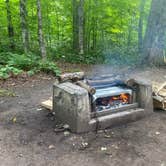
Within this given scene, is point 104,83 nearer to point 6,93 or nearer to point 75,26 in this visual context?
point 6,93

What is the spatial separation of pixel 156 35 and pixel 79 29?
3001 millimetres

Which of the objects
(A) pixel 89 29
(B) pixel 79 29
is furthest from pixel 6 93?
(A) pixel 89 29

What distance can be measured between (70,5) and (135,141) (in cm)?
831

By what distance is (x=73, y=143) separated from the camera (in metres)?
3.59

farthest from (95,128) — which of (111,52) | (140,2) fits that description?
(140,2)

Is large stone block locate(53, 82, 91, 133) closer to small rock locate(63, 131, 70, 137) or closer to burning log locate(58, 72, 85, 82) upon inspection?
small rock locate(63, 131, 70, 137)

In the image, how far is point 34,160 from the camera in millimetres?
3229

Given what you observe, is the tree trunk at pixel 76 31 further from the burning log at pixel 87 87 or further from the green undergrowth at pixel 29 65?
the burning log at pixel 87 87

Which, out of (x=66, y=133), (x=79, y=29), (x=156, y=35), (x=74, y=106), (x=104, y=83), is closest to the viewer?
(x=74, y=106)

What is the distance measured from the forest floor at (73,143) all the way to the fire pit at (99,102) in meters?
0.15

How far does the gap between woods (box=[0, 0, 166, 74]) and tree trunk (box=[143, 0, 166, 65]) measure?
124 mm

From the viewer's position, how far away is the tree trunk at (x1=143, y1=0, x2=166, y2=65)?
26.9 feet

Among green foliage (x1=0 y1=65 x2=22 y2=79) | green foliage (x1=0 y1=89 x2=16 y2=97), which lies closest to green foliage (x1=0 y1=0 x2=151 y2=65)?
green foliage (x1=0 y1=65 x2=22 y2=79)

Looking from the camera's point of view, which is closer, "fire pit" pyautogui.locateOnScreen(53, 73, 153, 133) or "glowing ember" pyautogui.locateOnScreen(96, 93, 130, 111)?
"fire pit" pyautogui.locateOnScreen(53, 73, 153, 133)
